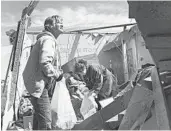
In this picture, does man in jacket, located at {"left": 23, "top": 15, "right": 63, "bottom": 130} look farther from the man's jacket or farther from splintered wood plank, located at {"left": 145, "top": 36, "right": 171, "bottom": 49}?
splintered wood plank, located at {"left": 145, "top": 36, "right": 171, "bottom": 49}

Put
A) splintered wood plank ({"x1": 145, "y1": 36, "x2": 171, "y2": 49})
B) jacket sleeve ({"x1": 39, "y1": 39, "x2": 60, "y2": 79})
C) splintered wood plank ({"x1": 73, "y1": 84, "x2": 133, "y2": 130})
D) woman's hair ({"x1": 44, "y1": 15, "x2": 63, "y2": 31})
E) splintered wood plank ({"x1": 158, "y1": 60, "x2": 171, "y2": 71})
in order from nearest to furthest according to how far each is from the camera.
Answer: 1. splintered wood plank ({"x1": 145, "y1": 36, "x2": 171, "y2": 49})
2. splintered wood plank ({"x1": 158, "y1": 60, "x2": 171, "y2": 71})
3. splintered wood plank ({"x1": 73, "y1": 84, "x2": 133, "y2": 130})
4. jacket sleeve ({"x1": 39, "y1": 39, "x2": 60, "y2": 79})
5. woman's hair ({"x1": 44, "y1": 15, "x2": 63, "y2": 31})

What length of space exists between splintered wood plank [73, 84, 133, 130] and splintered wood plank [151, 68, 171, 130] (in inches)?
12.9

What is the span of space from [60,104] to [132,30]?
4.83m

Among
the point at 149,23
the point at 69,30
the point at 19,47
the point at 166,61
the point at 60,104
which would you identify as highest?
the point at 69,30

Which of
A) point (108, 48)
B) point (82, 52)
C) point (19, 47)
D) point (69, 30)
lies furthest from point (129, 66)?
point (19, 47)

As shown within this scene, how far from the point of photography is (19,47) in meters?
3.17

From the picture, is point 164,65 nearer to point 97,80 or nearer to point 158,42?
point 158,42

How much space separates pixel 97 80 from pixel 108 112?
196cm

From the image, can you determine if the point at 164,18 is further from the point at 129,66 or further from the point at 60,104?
the point at 129,66

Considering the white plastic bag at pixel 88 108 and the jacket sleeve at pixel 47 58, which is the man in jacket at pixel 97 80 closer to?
the white plastic bag at pixel 88 108

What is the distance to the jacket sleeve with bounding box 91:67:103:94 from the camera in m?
3.88

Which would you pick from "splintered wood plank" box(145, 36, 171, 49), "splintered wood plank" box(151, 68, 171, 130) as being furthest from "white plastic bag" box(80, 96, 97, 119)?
"splintered wood plank" box(145, 36, 171, 49)

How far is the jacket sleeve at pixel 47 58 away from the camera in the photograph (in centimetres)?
214

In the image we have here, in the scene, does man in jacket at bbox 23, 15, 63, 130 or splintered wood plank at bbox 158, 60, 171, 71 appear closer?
splintered wood plank at bbox 158, 60, 171, 71
